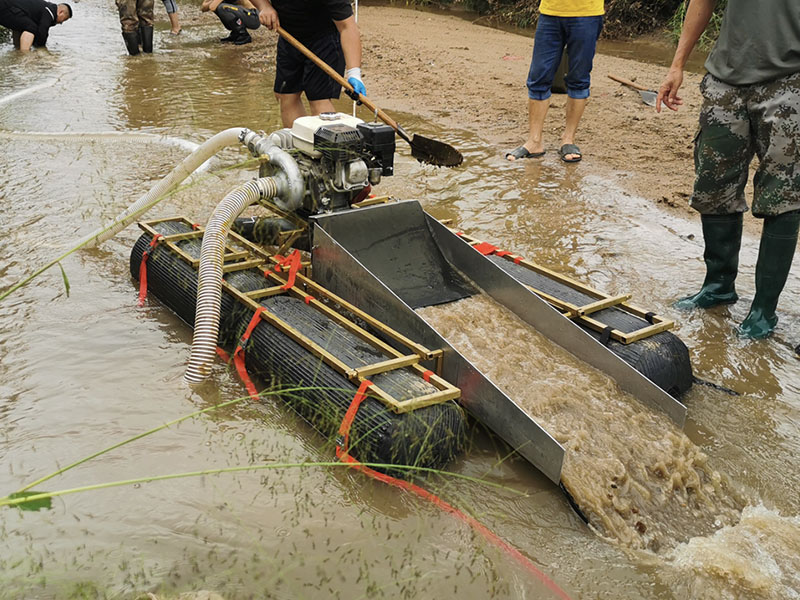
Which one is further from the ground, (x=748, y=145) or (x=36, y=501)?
(x=748, y=145)

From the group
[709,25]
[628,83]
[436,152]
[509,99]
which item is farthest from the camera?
[709,25]

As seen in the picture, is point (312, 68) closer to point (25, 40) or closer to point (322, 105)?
point (322, 105)

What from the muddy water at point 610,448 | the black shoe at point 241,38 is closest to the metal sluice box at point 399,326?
the muddy water at point 610,448

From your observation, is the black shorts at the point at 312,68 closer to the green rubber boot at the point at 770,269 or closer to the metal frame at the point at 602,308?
the metal frame at the point at 602,308

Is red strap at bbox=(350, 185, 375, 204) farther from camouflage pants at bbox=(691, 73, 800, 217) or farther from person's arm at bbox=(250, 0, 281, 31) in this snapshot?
camouflage pants at bbox=(691, 73, 800, 217)

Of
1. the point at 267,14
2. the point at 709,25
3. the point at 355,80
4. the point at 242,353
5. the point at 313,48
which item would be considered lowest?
the point at 242,353

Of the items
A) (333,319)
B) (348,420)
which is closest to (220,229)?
(333,319)

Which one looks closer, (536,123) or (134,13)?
(536,123)

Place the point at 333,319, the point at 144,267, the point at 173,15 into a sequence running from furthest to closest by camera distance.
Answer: the point at 173,15
the point at 144,267
the point at 333,319

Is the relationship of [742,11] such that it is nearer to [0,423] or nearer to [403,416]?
[403,416]

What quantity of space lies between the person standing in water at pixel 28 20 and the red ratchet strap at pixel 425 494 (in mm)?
10925

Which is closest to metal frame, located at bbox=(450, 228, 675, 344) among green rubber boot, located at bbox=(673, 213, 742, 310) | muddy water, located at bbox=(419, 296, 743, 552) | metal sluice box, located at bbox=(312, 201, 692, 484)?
metal sluice box, located at bbox=(312, 201, 692, 484)

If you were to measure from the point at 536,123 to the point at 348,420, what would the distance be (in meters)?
4.70

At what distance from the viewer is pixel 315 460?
10.7 ft
